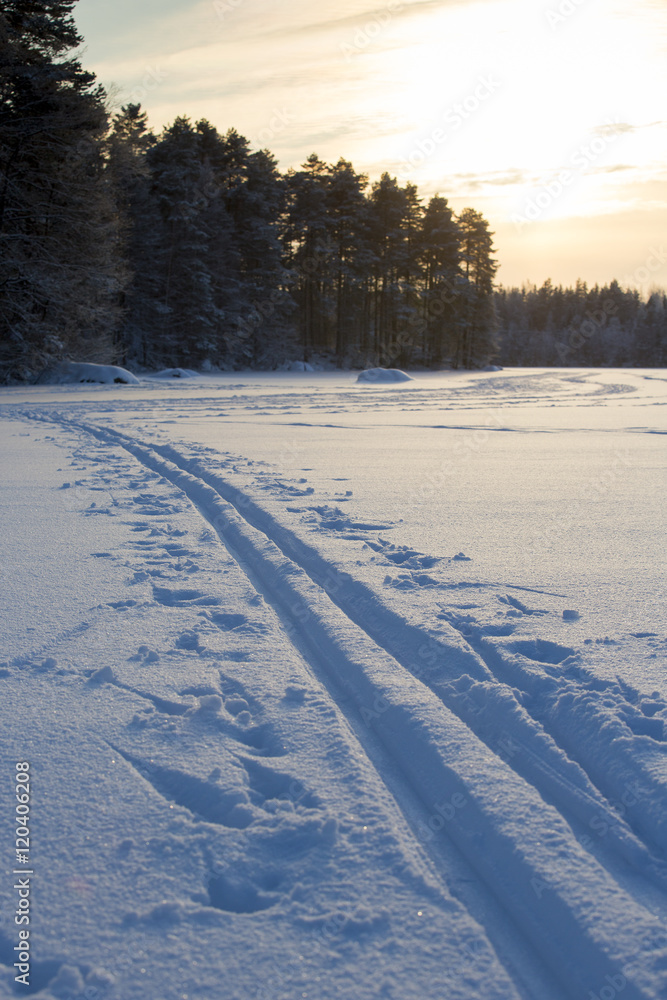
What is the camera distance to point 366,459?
24.3 ft

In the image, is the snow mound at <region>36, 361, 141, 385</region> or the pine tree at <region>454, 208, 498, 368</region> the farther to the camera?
the pine tree at <region>454, 208, 498, 368</region>

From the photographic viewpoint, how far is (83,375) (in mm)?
20922

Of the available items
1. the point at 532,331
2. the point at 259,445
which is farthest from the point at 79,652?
the point at 532,331

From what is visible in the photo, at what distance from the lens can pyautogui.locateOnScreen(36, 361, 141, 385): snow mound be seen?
2088cm

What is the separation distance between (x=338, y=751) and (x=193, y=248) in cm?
3446

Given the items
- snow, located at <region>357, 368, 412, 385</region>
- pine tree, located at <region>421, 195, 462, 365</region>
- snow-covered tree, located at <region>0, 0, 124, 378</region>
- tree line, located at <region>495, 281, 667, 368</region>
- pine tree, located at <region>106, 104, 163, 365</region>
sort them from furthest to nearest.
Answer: tree line, located at <region>495, 281, 667, 368</region> < pine tree, located at <region>421, 195, 462, 365</region> < pine tree, located at <region>106, 104, 163, 365</region> < snow, located at <region>357, 368, 412, 385</region> < snow-covered tree, located at <region>0, 0, 124, 378</region>

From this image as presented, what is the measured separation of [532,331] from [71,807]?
10273 cm

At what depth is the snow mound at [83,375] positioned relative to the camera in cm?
2088

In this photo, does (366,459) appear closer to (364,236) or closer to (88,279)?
(88,279)

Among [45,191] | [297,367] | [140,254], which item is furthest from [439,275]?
[45,191]

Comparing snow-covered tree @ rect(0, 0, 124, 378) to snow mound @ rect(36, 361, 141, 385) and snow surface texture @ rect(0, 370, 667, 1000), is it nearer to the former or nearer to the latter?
snow mound @ rect(36, 361, 141, 385)

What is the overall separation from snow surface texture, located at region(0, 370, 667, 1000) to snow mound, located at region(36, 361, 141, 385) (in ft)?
56.3

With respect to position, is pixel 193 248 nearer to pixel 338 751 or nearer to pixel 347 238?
pixel 347 238

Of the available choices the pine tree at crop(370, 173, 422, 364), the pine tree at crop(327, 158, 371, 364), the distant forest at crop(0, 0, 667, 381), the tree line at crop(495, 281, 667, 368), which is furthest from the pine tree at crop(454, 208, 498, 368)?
the tree line at crop(495, 281, 667, 368)
